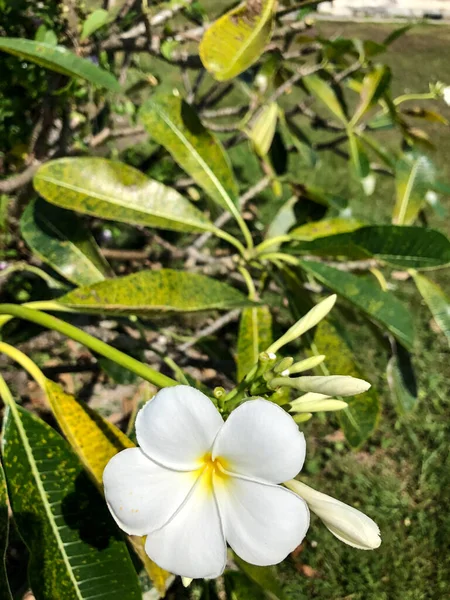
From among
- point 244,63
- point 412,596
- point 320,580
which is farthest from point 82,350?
point 412,596

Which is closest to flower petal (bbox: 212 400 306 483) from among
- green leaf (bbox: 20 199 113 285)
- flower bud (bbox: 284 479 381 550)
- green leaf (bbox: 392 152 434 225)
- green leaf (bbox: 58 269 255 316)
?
flower bud (bbox: 284 479 381 550)

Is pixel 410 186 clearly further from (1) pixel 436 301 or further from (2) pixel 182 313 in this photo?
(2) pixel 182 313

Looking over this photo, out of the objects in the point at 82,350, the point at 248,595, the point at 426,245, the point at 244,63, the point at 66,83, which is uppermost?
the point at 244,63

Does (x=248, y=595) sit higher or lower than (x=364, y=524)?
lower

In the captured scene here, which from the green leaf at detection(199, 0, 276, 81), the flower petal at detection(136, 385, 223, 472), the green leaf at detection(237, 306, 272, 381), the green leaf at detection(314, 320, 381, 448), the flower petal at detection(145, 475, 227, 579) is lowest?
the green leaf at detection(314, 320, 381, 448)

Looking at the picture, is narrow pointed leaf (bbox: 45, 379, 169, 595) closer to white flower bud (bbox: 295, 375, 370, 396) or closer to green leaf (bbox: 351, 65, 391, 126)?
white flower bud (bbox: 295, 375, 370, 396)

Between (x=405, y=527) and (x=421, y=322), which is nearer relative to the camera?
(x=405, y=527)

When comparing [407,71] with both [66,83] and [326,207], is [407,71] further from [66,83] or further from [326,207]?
[66,83]
